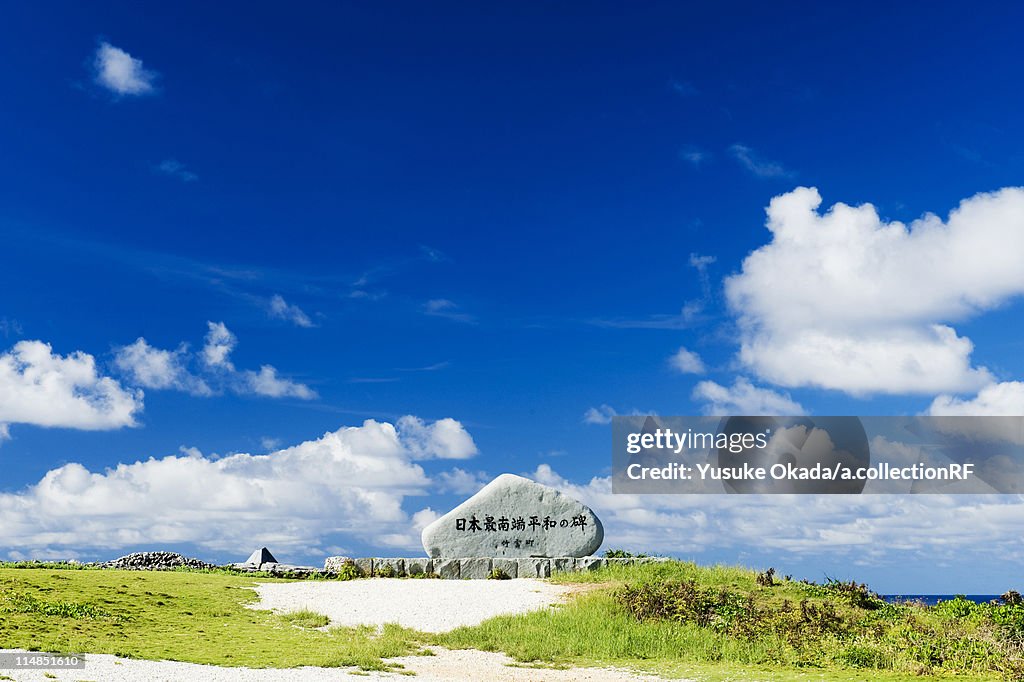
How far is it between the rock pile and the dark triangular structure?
50.3 inches

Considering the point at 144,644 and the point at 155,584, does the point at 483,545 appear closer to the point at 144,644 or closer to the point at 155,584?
the point at 155,584

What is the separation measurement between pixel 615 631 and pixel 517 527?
26.9 ft

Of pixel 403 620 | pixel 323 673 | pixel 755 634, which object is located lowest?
pixel 323 673

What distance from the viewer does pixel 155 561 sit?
28000mm

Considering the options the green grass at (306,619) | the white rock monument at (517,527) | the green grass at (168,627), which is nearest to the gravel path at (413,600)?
the green grass at (306,619)

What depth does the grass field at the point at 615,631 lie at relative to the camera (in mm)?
13430

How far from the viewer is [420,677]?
39.6ft

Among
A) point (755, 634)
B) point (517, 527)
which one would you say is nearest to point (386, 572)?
point (517, 527)

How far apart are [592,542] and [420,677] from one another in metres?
12.0

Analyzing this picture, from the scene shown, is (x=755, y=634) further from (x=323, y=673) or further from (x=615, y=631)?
(x=323, y=673)

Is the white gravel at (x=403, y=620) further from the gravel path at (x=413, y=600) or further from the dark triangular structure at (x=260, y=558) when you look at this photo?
the dark triangular structure at (x=260, y=558)

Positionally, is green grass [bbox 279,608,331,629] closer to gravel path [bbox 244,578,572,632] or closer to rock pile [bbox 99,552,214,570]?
gravel path [bbox 244,578,572,632]

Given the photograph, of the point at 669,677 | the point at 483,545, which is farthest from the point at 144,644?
the point at 483,545

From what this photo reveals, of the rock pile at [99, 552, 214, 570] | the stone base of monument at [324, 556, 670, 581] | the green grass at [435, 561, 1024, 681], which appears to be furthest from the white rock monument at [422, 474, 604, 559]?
the rock pile at [99, 552, 214, 570]
